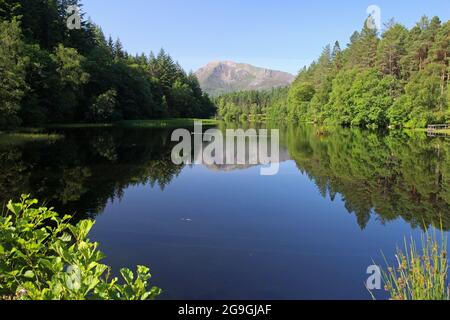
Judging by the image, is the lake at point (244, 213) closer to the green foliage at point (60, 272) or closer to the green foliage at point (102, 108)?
the green foliage at point (60, 272)

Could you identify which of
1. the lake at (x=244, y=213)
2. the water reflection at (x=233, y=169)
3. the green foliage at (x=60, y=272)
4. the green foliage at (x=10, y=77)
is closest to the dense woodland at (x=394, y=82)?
the water reflection at (x=233, y=169)

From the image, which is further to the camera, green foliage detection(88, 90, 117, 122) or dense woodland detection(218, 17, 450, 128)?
green foliage detection(88, 90, 117, 122)

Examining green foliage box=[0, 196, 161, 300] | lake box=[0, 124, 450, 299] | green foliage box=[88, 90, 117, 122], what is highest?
green foliage box=[88, 90, 117, 122]

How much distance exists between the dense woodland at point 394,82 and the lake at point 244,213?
39.9m

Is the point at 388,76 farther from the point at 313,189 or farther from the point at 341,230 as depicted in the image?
the point at 341,230

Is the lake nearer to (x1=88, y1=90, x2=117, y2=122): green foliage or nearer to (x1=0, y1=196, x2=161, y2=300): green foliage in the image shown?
(x1=0, y1=196, x2=161, y2=300): green foliage

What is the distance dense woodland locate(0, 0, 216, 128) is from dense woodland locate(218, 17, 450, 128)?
1598 inches

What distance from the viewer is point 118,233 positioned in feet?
34.6

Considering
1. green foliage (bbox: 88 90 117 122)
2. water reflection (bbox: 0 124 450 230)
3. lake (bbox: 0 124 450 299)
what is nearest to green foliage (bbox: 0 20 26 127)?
water reflection (bbox: 0 124 450 230)

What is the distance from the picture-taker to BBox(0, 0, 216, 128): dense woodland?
4081 centimetres

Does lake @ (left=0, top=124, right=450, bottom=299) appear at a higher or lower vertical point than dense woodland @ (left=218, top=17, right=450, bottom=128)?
lower

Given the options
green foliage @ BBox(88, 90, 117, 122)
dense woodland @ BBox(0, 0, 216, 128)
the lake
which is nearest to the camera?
the lake

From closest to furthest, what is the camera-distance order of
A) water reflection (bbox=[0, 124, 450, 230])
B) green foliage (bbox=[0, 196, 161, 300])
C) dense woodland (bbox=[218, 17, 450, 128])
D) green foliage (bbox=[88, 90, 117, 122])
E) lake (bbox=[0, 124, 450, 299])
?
green foliage (bbox=[0, 196, 161, 300]) → lake (bbox=[0, 124, 450, 299]) → water reflection (bbox=[0, 124, 450, 230]) → dense woodland (bbox=[218, 17, 450, 128]) → green foliage (bbox=[88, 90, 117, 122])

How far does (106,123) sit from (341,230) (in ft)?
204
